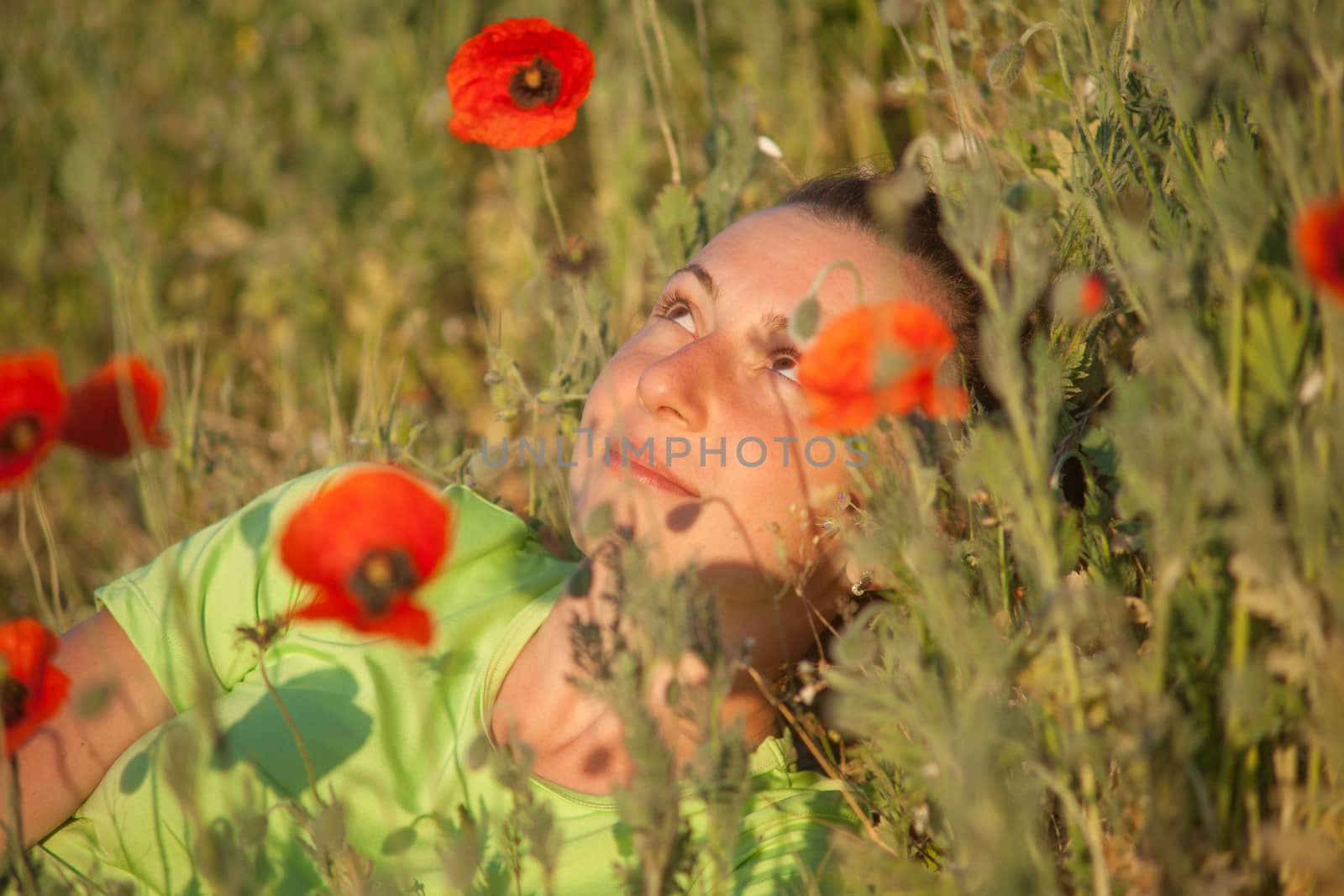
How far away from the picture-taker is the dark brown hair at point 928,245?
5.39 ft

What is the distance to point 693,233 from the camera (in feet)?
6.70

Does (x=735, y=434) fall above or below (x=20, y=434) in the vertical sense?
below

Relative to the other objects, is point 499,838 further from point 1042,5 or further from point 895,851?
point 1042,5

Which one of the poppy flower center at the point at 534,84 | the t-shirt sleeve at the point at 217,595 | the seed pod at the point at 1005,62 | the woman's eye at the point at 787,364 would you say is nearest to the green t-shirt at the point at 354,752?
the t-shirt sleeve at the point at 217,595

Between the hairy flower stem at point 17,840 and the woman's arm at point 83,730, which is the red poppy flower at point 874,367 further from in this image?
the woman's arm at point 83,730

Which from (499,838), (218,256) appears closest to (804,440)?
(499,838)

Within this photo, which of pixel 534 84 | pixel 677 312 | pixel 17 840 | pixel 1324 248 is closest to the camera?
pixel 1324 248


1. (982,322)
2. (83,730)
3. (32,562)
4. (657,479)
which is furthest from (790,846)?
(32,562)

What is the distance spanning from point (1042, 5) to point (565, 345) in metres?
1.07

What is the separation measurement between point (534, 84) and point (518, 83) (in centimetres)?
3

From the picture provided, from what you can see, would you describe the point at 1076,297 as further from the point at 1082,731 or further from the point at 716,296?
the point at 716,296

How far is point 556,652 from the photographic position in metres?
1.54

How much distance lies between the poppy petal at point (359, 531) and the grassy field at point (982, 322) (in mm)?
389

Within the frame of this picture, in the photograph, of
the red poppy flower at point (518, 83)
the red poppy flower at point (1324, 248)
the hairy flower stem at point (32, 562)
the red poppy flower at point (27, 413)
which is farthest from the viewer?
the red poppy flower at point (518, 83)
